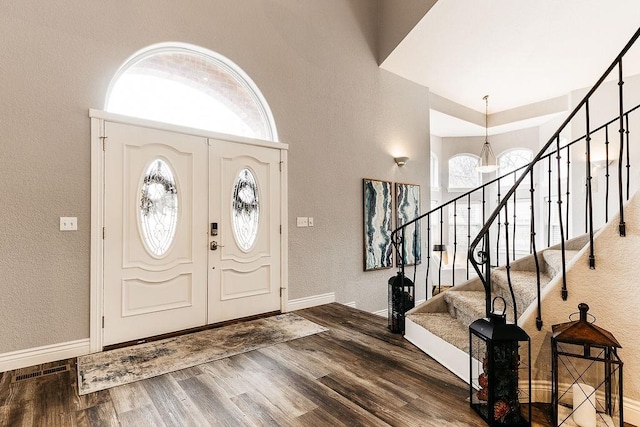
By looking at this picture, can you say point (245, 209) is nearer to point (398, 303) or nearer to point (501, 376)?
point (398, 303)

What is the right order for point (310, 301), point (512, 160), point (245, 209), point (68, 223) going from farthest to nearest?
point (512, 160) → point (310, 301) → point (245, 209) → point (68, 223)

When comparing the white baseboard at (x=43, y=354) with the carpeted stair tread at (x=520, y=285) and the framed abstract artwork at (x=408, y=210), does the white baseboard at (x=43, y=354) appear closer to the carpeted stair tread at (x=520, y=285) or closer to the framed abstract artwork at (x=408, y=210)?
the carpeted stair tread at (x=520, y=285)

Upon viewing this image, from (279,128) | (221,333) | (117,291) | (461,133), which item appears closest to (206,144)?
(279,128)

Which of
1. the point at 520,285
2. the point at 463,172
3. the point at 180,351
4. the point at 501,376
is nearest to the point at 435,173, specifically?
the point at 463,172

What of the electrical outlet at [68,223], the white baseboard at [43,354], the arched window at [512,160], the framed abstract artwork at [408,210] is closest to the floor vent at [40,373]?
the white baseboard at [43,354]

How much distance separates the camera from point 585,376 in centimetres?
214

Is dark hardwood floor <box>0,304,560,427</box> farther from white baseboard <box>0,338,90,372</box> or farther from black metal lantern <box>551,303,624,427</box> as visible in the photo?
black metal lantern <box>551,303,624,427</box>

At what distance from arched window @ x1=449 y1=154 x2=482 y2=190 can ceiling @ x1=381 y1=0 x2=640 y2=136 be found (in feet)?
7.20

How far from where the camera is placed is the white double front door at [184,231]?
313 cm

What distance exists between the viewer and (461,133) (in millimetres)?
7941

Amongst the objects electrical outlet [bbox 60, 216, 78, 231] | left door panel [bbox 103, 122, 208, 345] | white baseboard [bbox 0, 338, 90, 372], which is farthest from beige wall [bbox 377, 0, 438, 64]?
white baseboard [bbox 0, 338, 90, 372]

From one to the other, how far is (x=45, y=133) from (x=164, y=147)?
3.00 feet

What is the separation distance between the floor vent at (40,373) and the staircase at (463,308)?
2.86 meters

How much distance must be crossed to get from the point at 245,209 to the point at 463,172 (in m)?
6.29
